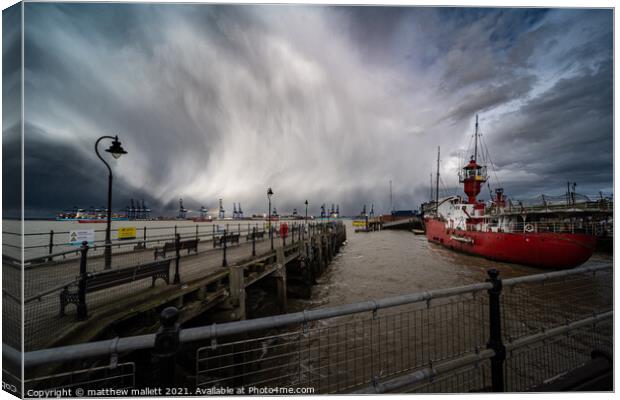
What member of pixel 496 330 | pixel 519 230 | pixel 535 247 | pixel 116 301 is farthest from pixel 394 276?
pixel 116 301

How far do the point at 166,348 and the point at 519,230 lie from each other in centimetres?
2191

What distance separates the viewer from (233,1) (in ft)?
11.1

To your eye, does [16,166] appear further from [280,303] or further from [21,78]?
[280,303]

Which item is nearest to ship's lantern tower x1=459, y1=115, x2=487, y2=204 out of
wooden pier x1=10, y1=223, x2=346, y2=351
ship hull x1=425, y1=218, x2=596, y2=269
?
ship hull x1=425, y1=218, x2=596, y2=269

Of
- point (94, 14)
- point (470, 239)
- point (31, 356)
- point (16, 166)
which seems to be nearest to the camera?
point (31, 356)

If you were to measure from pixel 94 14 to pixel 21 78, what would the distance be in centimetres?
134

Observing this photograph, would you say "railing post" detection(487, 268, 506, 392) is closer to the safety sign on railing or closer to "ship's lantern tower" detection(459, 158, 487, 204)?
the safety sign on railing

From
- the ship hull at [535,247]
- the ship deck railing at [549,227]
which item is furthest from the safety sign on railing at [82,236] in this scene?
the ship hull at [535,247]

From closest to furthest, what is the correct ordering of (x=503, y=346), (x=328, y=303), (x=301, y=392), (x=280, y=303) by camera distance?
1. (x=503, y=346)
2. (x=301, y=392)
3. (x=280, y=303)
4. (x=328, y=303)

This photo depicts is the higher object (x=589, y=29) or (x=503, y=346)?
(x=589, y=29)

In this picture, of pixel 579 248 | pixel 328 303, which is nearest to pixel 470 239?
pixel 579 248

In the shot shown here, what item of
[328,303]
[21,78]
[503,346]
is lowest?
[328,303]

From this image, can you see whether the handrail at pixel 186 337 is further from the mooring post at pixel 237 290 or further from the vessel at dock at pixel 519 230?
the vessel at dock at pixel 519 230

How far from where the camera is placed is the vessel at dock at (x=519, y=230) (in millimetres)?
13953
